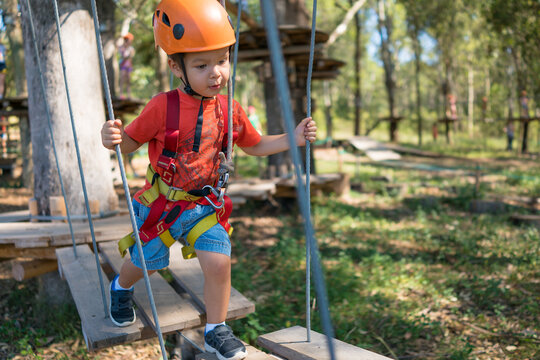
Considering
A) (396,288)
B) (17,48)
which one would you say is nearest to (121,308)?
(396,288)

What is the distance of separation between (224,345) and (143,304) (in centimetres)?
51

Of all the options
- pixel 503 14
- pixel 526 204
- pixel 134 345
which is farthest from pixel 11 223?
pixel 503 14

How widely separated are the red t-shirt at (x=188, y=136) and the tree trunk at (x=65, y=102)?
177 centimetres

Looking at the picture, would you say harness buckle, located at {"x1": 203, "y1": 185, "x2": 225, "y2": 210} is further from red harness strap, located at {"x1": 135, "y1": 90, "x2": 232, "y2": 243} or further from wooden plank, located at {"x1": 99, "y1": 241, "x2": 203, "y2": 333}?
wooden plank, located at {"x1": 99, "y1": 241, "x2": 203, "y2": 333}

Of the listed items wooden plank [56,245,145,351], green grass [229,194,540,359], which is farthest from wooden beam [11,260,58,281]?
green grass [229,194,540,359]

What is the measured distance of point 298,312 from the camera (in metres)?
3.77

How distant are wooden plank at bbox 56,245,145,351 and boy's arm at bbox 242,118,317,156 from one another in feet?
3.11

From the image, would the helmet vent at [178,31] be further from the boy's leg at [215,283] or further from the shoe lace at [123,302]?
the shoe lace at [123,302]

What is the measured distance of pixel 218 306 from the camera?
201 centimetres

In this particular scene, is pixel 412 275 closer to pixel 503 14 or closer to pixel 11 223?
pixel 11 223

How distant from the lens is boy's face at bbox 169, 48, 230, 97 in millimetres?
1888

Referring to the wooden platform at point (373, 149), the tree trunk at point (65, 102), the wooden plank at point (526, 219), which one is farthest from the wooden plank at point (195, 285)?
the wooden platform at point (373, 149)

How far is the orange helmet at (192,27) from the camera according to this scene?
183 cm

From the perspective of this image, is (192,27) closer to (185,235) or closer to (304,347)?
(185,235)
